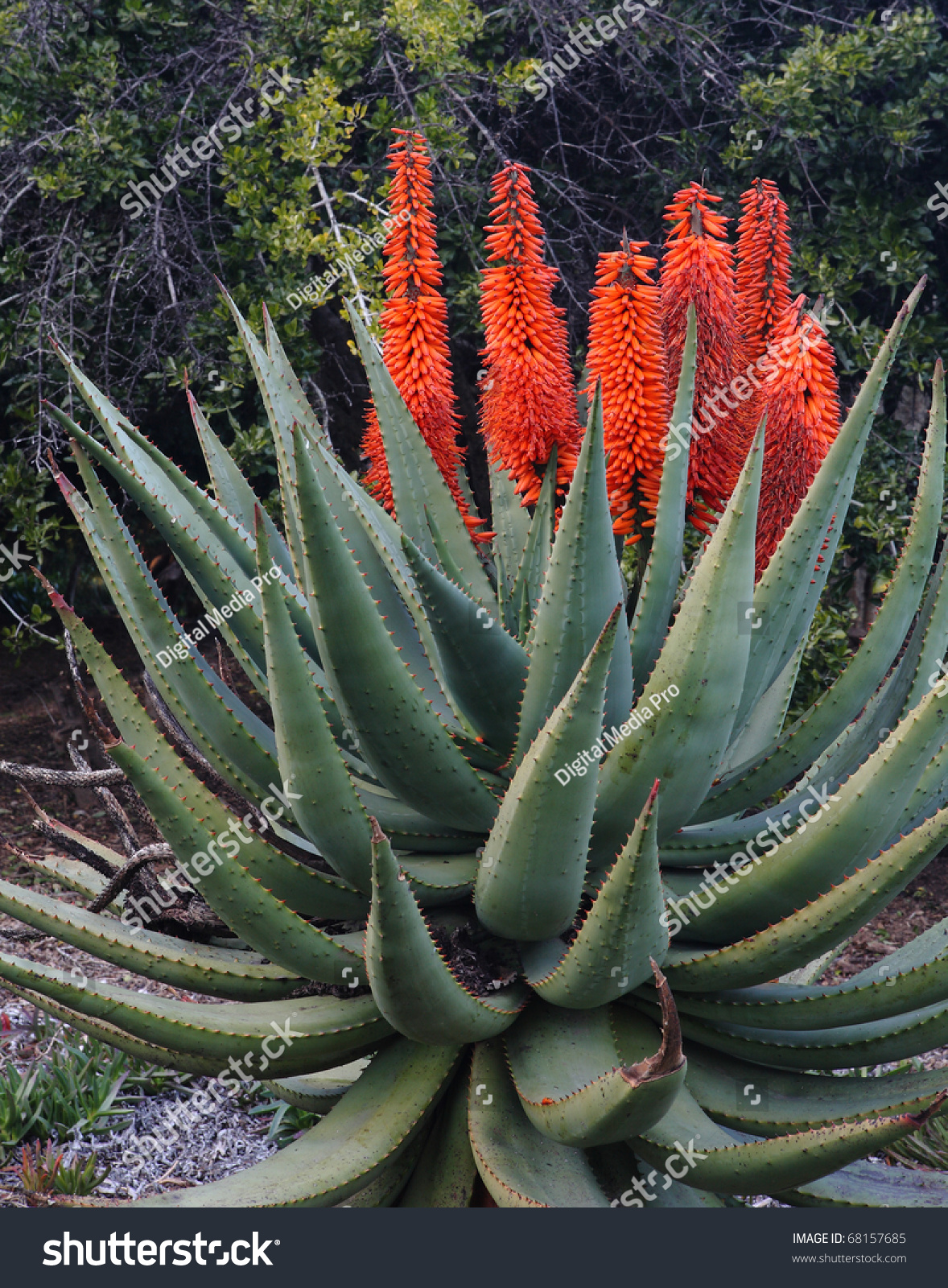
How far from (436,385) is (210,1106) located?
2.43m

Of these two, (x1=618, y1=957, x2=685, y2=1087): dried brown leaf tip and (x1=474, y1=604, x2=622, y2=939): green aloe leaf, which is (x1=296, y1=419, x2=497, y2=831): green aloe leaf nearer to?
(x1=474, y1=604, x2=622, y2=939): green aloe leaf

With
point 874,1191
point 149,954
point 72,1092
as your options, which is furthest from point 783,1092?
point 72,1092

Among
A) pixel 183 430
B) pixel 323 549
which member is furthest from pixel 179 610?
pixel 323 549

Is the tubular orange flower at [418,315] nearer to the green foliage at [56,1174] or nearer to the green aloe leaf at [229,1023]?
the green aloe leaf at [229,1023]

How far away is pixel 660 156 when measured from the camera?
4953 millimetres

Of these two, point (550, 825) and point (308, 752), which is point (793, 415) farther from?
point (308, 752)

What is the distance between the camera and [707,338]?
1695mm

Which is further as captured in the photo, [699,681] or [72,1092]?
[72,1092]

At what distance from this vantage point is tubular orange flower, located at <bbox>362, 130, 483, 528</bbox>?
1.84m

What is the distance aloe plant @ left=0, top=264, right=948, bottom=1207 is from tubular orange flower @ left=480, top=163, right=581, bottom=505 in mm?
114

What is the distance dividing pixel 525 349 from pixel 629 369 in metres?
0.18

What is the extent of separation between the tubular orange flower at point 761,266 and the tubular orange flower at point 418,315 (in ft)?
1.73

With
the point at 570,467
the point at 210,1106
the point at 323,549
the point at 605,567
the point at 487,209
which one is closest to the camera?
the point at 323,549

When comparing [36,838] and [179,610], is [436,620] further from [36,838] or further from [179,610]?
[179,610]
